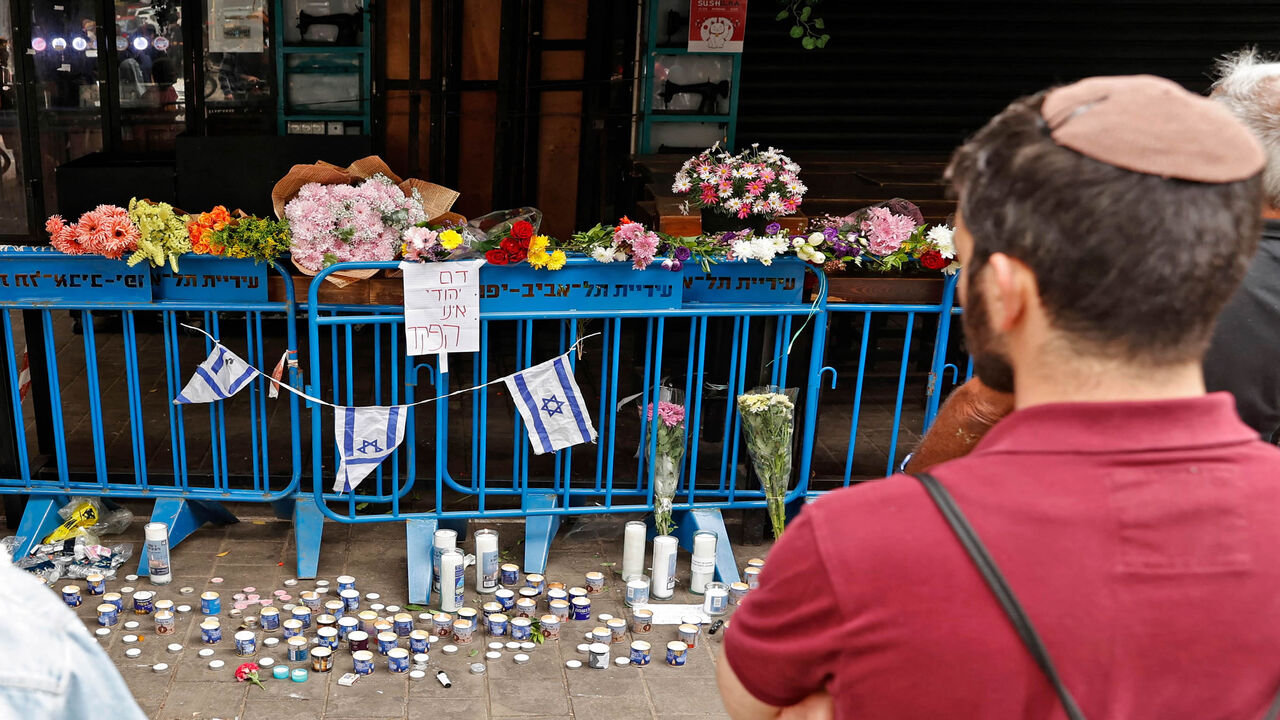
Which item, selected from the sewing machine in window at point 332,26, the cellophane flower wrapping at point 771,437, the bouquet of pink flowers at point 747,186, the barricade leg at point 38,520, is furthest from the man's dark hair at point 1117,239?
the sewing machine in window at point 332,26

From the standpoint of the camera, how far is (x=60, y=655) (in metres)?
1.20

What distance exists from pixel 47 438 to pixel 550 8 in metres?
5.26

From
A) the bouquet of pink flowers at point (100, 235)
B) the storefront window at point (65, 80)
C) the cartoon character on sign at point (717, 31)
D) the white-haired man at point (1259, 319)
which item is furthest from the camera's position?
the storefront window at point (65, 80)

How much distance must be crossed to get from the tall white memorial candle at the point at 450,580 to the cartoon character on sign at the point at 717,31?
5.17 m

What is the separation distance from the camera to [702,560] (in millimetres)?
4992

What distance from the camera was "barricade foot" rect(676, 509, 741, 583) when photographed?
5109mm

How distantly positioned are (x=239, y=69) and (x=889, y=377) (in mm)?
5590

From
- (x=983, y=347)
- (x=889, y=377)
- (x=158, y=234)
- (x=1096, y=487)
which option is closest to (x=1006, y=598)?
(x=1096, y=487)

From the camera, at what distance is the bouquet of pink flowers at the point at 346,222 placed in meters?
4.71

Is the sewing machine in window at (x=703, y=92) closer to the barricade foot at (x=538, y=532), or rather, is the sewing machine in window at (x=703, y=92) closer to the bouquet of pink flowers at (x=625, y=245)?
the bouquet of pink flowers at (x=625, y=245)

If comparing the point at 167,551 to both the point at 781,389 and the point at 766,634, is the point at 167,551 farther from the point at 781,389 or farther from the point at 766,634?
the point at 766,634

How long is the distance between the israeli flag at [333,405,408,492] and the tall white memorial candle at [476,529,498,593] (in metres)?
0.54

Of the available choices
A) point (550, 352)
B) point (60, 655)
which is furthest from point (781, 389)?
point (60, 655)

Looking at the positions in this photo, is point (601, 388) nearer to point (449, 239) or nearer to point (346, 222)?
point (449, 239)
